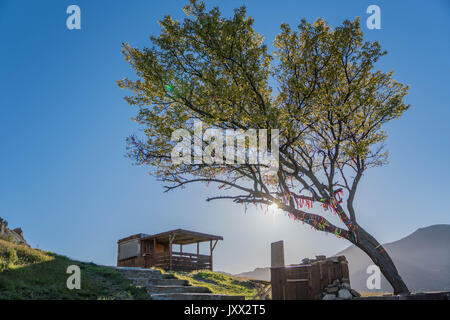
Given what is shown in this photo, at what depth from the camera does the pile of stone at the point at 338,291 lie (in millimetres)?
8641

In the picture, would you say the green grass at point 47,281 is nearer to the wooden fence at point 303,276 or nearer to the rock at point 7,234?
the rock at point 7,234

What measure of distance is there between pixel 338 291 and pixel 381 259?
280 cm

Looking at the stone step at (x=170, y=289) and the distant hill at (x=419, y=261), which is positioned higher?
the stone step at (x=170, y=289)

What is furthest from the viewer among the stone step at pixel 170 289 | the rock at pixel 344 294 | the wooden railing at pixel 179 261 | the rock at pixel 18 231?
the wooden railing at pixel 179 261

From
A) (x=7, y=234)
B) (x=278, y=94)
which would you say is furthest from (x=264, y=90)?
(x=7, y=234)

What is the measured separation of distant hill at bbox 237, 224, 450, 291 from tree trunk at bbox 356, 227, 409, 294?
47.0 metres

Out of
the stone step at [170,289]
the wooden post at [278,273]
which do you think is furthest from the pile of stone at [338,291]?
the stone step at [170,289]

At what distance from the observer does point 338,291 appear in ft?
29.1

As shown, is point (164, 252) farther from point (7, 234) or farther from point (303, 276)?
point (303, 276)

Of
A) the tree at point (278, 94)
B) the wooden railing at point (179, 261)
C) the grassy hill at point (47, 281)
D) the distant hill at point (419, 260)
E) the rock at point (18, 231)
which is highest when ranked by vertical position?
the tree at point (278, 94)

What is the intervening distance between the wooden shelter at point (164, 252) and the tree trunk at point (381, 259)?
14616 millimetres

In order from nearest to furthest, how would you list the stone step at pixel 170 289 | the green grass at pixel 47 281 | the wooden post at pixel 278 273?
the green grass at pixel 47 281 → the stone step at pixel 170 289 → the wooden post at pixel 278 273
